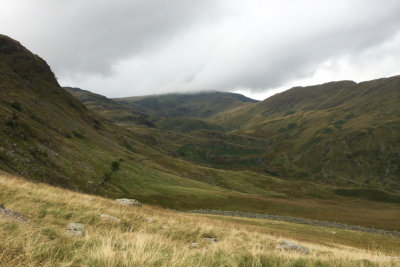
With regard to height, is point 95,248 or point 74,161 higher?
point 95,248

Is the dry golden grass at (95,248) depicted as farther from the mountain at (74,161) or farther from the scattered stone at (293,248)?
the mountain at (74,161)

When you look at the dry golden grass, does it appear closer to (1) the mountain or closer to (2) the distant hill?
(2) the distant hill

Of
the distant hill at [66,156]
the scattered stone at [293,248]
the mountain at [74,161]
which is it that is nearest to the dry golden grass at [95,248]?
the scattered stone at [293,248]

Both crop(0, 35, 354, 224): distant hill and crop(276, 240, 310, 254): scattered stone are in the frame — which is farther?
crop(0, 35, 354, 224): distant hill

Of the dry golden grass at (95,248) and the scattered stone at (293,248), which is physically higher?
the dry golden grass at (95,248)

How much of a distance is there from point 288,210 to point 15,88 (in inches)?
4519

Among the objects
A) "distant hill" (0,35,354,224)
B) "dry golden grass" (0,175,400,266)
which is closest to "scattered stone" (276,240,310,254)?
"dry golden grass" (0,175,400,266)

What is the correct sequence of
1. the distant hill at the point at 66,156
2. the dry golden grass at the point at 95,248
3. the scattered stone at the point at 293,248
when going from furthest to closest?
the distant hill at the point at 66,156, the scattered stone at the point at 293,248, the dry golden grass at the point at 95,248

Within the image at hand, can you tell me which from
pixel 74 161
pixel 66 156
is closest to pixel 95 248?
pixel 74 161

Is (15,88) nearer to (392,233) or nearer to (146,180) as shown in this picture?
(146,180)

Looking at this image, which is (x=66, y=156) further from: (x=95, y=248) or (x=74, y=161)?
(x=95, y=248)

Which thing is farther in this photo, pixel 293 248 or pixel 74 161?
pixel 74 161

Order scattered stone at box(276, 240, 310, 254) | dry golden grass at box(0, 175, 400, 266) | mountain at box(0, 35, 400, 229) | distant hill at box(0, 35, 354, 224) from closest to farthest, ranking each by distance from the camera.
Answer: dry golden grass at box(0, 175, 400, 266), scattered stone at box(276, 240, 310, 254), distant hill at box(0, 35, 354, 224), mountain at box(0, 35, 400, 229)

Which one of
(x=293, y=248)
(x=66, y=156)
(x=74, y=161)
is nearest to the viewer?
(x=293, y=248)
